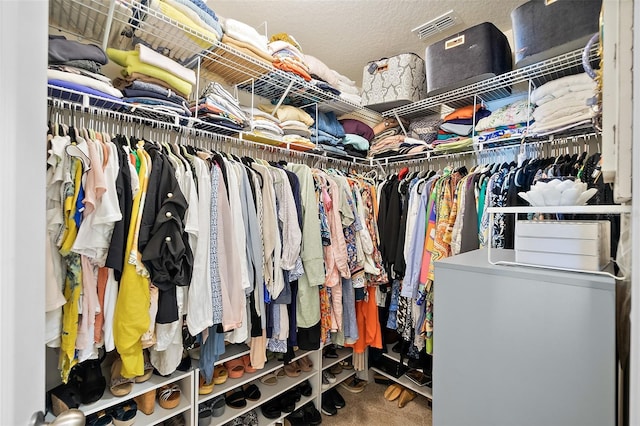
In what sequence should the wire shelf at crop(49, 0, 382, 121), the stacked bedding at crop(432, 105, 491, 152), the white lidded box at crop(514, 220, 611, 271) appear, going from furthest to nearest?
the stacked bedding at crop(432, 105, 491, 152) < the wire shelf at crop(49, 0, 382, 121) < the white lidded box at crop(514, 220, 611, 271)

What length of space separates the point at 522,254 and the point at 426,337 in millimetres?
1119

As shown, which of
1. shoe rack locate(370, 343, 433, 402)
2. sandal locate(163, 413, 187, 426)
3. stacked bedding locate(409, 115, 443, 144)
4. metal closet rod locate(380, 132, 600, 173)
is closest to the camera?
sandal locate(163, 413, 187, 426)

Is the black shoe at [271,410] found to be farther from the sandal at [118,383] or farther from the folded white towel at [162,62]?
the folded white towel at [162,62]

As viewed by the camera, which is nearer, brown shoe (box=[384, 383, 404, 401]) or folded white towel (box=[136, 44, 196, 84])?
folded white towel (box=[136, 44, 196, 84])

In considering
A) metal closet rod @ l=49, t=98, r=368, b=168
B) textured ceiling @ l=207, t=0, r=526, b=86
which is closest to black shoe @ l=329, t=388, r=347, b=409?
metal closet rod @ l=49, t=98, r=368, b=168

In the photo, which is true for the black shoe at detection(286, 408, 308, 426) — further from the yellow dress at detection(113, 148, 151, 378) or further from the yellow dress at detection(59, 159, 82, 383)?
the yellow dress at detection(59, 159, 82, 383)

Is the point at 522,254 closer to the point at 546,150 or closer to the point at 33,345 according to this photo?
the point at 33,345

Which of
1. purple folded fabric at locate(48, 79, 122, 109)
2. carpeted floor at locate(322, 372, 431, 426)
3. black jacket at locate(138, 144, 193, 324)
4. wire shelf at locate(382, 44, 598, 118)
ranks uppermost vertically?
wire shelf at locate(382, 44, 598, 118)

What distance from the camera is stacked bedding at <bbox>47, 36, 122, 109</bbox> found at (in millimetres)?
1043

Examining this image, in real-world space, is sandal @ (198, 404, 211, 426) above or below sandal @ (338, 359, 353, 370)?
above

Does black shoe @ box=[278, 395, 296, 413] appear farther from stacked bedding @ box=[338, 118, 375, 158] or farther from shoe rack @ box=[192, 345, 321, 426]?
stacked bedding @ box=[338, 118, 375, 158]

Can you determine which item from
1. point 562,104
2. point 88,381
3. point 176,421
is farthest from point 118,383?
point 562,104

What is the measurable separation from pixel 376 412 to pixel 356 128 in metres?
2.05

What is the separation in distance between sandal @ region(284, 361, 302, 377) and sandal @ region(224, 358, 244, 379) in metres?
0.37
